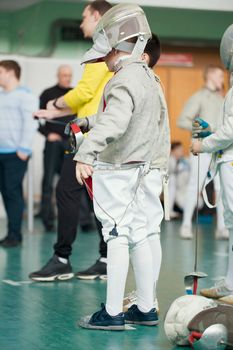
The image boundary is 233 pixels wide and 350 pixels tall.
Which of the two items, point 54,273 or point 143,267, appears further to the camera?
point 54,273

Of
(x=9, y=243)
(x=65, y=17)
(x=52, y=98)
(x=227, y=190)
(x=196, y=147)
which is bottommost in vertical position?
(x=9, y=243)

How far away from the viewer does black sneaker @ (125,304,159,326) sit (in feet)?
15.8

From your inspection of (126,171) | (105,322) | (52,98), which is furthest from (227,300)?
(52,98)

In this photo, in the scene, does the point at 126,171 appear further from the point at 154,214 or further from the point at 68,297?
the point at 68,297

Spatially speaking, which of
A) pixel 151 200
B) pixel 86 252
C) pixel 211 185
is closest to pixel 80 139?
pixel 151 200

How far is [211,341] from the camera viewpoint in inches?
162

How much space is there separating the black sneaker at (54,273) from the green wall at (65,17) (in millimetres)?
5976

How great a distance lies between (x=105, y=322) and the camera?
465 centimetres

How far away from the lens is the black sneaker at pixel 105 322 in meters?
4.64

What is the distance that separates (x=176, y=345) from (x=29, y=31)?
8.23m

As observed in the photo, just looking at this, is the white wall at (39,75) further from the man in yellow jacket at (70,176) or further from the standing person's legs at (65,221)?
the standing person's legs at (65,221)

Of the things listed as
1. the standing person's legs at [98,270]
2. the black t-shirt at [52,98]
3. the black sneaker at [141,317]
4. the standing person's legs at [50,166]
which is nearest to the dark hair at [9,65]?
the black t-shirt at [52,98]

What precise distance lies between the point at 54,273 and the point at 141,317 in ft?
4.84

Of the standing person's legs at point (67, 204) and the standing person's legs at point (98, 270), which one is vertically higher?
the standing person's legs at point (67, 204)
